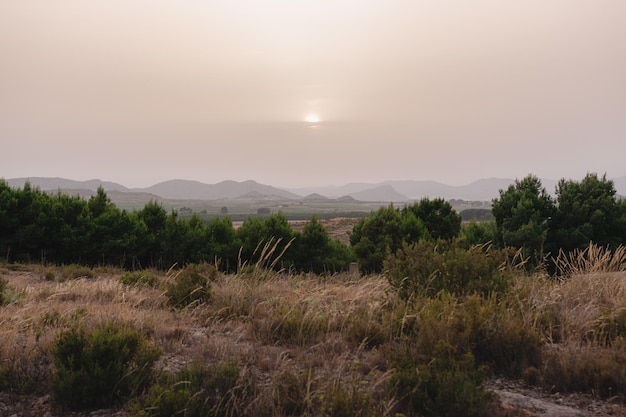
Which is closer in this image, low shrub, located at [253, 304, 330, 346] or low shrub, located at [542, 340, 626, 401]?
low shrub, located at [542, 340, 626, 401]

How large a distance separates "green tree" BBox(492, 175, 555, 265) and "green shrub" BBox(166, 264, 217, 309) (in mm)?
15219

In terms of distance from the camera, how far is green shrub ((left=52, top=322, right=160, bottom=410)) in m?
3.41

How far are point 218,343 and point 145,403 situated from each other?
1.35 m

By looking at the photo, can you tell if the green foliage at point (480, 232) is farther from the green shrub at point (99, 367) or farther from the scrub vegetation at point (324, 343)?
the green shrub at point (99, 367)

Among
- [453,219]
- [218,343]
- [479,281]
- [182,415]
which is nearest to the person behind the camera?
[182,415]

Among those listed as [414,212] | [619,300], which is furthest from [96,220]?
[619,300]

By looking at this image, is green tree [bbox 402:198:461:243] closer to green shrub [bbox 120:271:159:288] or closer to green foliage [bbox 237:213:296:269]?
green foliage [bbox 237:213:296:269]

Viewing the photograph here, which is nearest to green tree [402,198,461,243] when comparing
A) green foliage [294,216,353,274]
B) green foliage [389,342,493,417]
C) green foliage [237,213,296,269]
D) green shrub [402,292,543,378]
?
green foliage [294,216,353,274]

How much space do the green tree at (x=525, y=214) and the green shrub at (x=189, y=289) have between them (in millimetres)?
15219

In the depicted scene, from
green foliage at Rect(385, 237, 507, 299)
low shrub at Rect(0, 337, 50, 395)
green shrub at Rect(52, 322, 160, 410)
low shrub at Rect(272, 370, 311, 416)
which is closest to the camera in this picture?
low shrub at Rect(272, 370, 311, 416)

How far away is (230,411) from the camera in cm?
317

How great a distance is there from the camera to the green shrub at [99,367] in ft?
11.2

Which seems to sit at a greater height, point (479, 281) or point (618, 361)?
point (479, 281)

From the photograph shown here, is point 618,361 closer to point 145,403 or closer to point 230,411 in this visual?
point 230,411
